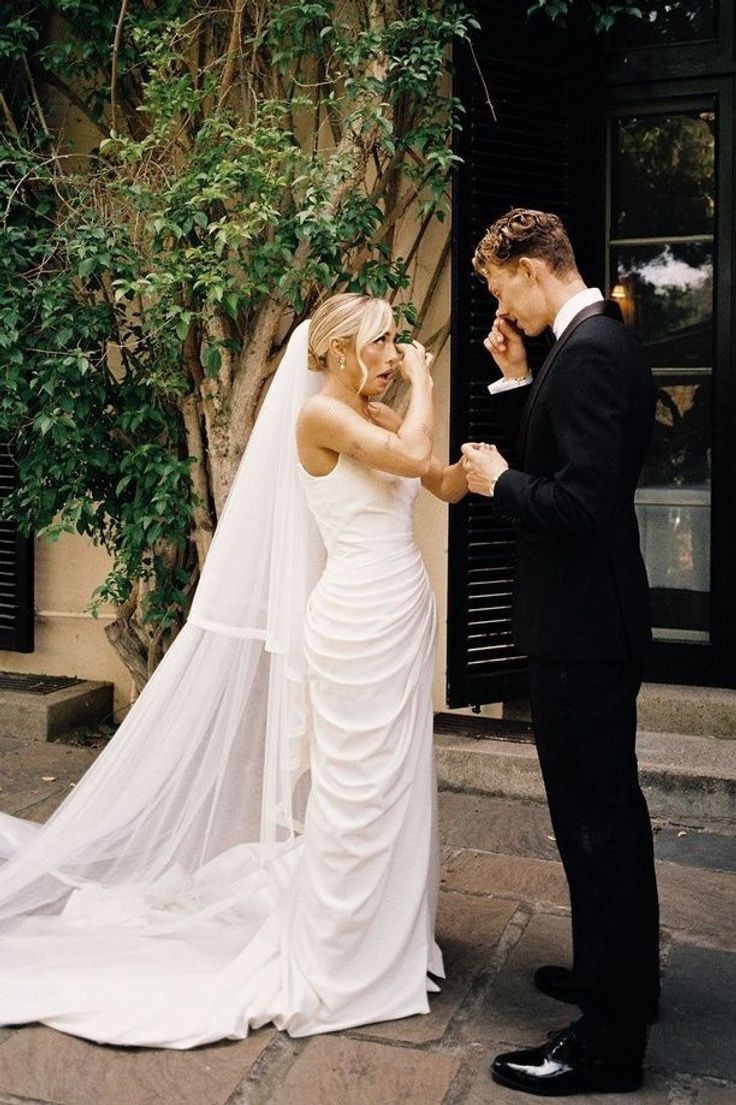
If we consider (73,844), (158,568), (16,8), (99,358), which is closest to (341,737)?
(73,844)

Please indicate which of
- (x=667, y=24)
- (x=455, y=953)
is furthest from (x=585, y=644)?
(x=667, y=24)

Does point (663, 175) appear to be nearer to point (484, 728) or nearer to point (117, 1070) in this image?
point (484, 728)

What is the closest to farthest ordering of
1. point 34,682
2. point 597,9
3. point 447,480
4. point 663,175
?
1. point 447,480
2. point 597,9
3. point 663,175
4. point 34,682

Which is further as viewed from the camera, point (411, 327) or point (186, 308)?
point (411, 327)

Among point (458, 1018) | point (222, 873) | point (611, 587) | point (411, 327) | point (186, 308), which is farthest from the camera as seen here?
point (411, 327)

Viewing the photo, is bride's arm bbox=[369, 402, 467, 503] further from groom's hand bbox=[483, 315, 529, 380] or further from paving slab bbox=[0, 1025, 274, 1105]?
paving slab bbox=[0, 1025, 274, 1105]

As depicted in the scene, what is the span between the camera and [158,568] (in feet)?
18.5

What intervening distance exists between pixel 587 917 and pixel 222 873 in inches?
47.7

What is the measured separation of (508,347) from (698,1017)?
1.80m

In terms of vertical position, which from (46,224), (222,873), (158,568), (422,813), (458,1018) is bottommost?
(458,1018)

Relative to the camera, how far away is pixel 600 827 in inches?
115

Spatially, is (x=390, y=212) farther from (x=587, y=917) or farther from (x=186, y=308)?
(x=587, y=917)

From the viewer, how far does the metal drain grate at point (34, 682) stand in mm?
6230

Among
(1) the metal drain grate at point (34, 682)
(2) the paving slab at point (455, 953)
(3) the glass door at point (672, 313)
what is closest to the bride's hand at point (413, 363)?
(2) the paving slab at point (455, 953)
